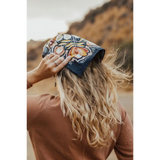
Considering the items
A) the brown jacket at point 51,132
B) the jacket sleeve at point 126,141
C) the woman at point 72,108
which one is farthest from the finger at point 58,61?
the jacket sleeve at point 126,141

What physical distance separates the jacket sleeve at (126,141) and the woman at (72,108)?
0.04 metres

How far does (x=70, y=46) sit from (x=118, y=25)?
1.82 meters

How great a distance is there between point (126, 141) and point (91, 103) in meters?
0.25

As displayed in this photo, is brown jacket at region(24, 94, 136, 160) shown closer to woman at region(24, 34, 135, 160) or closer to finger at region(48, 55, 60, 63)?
woman at region(24, 34, 135, 160)

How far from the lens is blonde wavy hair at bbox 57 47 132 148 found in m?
0.69

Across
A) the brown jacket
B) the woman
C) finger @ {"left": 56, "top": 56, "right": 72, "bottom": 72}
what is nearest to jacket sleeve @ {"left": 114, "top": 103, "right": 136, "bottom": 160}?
the woman

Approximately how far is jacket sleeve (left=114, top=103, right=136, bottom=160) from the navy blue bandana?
226mm

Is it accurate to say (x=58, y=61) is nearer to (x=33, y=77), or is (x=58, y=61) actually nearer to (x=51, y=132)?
(x=33, y=77)

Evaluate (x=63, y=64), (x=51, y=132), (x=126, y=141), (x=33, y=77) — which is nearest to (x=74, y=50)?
(x=63, y=64)

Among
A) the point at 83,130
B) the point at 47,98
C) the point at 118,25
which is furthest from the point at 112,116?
the point at 118,25

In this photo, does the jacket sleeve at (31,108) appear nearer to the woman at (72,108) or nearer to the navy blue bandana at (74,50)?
the woman at (72,108)
